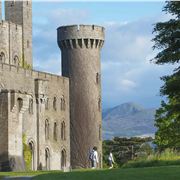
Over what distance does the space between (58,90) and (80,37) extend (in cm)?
734

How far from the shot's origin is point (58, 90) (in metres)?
76.9

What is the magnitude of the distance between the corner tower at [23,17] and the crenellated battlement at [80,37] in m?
3.54

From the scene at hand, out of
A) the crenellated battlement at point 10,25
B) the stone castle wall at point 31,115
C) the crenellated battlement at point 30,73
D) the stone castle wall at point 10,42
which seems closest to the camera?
the stone castle wall at point 31,115

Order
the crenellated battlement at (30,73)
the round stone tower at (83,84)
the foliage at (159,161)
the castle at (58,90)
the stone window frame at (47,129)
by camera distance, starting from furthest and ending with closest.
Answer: the round stone tower at (83,84)
the stone window frame at (47,129)
the castle at (58,90)
the crenellated battlement at (30,73)
the foliage at (159,161)

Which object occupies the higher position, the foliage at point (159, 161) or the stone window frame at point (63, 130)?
the stone window frame at point (63, 130)

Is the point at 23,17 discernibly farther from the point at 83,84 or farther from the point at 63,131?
the point at 63,131

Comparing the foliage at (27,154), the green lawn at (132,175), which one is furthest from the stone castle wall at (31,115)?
the green lawn at (132,175)

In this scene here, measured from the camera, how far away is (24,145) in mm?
66375

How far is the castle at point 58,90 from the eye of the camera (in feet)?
226

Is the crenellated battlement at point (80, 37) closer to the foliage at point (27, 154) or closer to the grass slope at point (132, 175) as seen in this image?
the foliage at point (27, 154)

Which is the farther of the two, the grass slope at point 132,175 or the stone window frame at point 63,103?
the stone window frame at point 63,103

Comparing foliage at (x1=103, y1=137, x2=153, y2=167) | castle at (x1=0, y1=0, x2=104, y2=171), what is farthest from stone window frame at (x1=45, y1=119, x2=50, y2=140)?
foliage at (x1=103, y1=137, x2=153, y2=167)

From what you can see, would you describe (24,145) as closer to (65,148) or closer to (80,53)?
(65,148)

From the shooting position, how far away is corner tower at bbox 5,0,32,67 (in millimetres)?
80688
